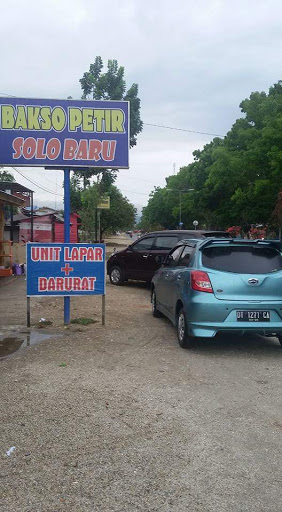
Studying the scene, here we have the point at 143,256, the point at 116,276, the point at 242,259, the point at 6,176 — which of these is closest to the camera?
the point at 242,259

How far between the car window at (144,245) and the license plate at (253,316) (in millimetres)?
7889

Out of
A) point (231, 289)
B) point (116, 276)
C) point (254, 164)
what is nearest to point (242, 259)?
point (231, 289)

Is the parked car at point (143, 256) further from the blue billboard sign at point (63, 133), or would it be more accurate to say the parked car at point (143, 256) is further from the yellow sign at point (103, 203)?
the yellow sign at point (103, 203)

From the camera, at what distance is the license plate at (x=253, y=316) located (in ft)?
22.1

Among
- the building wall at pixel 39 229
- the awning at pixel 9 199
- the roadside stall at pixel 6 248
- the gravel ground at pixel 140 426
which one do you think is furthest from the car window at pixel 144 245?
the building wall at pixel 39 229

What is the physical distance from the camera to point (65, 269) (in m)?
8.39

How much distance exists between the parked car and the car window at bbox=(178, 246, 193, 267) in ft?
17.4

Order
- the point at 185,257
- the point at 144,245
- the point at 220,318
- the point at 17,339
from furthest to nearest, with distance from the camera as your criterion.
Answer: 1. the point at 144,245
2. the point at 185,257
3. the point at 17,339
4. the point at 220,318

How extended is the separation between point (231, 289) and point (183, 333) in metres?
1.01

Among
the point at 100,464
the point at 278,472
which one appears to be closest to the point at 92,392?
the point at 100,464

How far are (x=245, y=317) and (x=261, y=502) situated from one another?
12.2 ft

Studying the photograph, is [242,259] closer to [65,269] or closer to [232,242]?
[232,242]

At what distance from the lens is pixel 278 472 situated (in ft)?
11.7

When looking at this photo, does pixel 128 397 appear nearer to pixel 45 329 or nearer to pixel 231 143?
pixel 45 329
